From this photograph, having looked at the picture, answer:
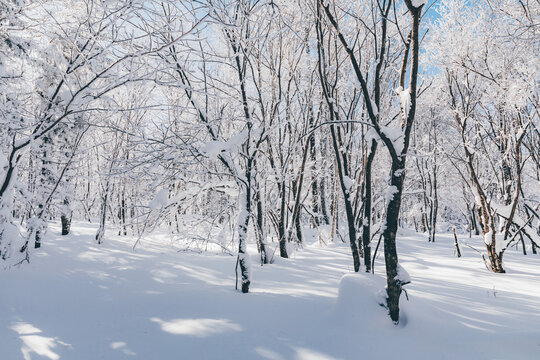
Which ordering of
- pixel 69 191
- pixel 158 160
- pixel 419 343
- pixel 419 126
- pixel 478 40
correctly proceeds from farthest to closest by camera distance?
pixel 419 126
pixel 69 191
pixel 478 40
pixel 158 160
pixel 419 343

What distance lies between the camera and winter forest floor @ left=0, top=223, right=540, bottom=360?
8.88 feet

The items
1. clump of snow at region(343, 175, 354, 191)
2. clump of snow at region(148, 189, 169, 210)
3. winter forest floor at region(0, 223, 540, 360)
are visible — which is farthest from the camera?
clump of snow at region(343, 175, 354, 191)

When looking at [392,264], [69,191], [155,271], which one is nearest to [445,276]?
[392,264]

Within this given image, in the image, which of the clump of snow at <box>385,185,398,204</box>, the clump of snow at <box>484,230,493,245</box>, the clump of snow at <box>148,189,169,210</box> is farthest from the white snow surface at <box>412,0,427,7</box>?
the clump of snow at <box>484,230,493,245</box>

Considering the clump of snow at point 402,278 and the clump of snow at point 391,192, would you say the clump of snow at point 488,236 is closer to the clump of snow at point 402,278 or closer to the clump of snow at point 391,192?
the clump of snow at point 402,278

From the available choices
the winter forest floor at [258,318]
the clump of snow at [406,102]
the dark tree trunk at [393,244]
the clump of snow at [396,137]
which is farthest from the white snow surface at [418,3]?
the winter forest floor at [258,318]

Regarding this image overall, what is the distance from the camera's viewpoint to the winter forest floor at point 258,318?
2707 millimetres

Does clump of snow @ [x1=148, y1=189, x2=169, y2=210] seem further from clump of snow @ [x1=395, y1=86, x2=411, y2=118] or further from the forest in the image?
clump of snow @ [x1=395, y1=86, x2=411, y2=118]

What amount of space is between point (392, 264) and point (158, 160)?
9.55ft

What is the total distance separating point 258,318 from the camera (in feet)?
10.6

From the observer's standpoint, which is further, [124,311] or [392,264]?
[124,311]

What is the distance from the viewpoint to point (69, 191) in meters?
12.1

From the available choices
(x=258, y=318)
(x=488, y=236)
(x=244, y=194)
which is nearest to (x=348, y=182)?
(x=244, y=194)

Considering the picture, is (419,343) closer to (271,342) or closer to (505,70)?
(271,342)
